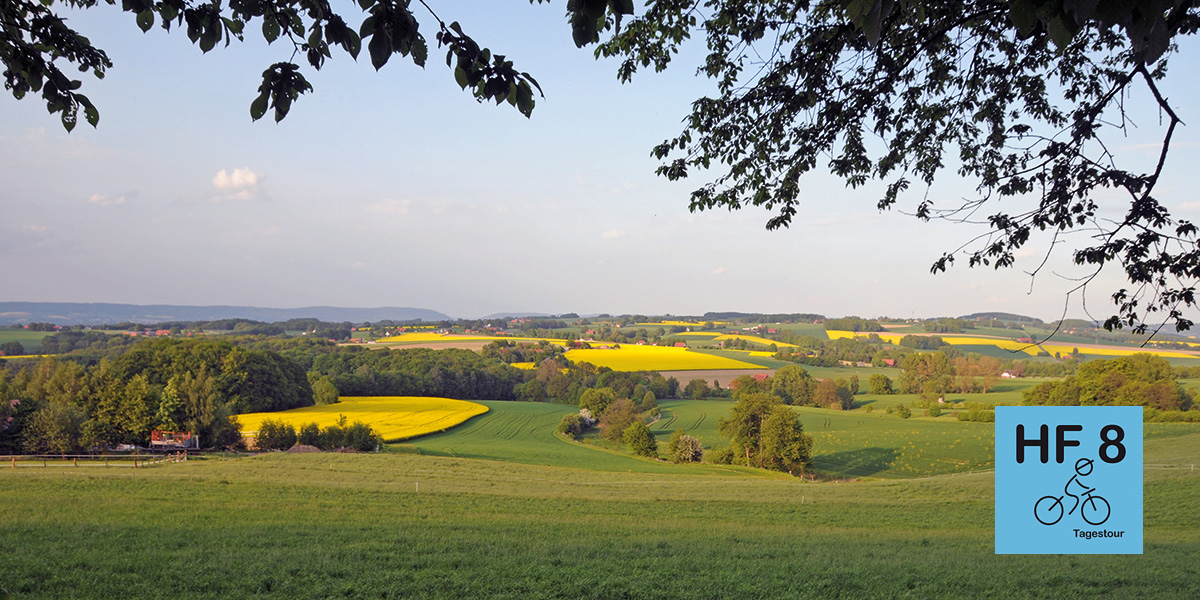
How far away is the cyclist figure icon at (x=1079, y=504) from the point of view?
9.91m

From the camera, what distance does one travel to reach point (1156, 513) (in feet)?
52.2

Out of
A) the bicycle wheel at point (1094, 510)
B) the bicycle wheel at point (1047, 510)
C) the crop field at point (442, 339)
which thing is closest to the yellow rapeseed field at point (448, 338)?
the crop field at point (442, 339)

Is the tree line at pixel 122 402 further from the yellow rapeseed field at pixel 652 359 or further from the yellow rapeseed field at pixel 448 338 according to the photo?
the yellow rapeseed field at pixel 448 338

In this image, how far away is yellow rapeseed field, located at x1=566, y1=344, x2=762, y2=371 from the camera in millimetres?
73750

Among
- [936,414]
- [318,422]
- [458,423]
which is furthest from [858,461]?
[318,422]

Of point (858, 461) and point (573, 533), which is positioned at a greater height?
point (573, 533)

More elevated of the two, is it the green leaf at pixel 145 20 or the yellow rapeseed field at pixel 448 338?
the green leaf at pixel 145 20

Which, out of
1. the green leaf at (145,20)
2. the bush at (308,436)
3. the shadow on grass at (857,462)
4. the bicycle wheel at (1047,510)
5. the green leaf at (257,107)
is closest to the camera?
the green leaf at (257,107)

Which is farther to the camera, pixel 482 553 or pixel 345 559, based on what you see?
pixel 482 553

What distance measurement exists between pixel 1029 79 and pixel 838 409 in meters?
55.0

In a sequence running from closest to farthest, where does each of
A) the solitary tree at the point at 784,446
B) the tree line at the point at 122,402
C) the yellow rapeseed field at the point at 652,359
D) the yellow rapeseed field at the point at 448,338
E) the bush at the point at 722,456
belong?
the tree line at the point at 122,402 → the solitary tree at the point at 784,446 → the bush at the point at 722,456 → the yellow rapeseed field at the point at 652,359 → the yellow rapeseed field at the point at 448,338

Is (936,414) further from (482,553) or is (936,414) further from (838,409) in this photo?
(482,553)

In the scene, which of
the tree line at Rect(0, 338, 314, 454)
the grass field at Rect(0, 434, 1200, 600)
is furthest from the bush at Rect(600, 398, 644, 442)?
the grass field at Rect(0, 434, 1200, 600)

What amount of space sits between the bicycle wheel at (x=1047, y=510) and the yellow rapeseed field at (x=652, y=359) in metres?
61.7
